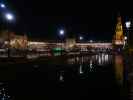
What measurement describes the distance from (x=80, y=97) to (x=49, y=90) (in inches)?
98.7

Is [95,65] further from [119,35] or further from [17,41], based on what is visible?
[119,35]

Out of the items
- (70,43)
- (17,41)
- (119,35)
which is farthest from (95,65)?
(119,35)

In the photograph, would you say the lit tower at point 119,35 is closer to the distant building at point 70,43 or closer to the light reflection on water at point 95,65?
the distant building at point 70,43

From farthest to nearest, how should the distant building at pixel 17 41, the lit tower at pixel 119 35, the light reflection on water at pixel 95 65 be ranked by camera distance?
the lit tower at pixel 119 35 < the distant building at pixel 17 41 < the light reflection on water at pixel 95 65

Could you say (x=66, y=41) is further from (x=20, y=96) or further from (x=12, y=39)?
(x=20, y=96)

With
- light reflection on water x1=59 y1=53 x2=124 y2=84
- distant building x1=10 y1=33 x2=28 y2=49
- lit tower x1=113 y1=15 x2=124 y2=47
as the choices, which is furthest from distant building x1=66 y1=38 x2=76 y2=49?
light reflection on water x1=59 y1=53 x2=124 y2=84

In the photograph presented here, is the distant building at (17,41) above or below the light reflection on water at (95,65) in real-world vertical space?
above

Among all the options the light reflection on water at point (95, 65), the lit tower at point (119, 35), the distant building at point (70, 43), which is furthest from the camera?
the lit tower at point (119, 35)

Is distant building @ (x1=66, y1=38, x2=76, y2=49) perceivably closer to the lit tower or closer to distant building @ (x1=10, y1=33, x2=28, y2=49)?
the lit tower

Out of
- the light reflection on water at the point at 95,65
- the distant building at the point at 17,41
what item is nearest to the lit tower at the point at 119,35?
the distant building at the point at 17,41

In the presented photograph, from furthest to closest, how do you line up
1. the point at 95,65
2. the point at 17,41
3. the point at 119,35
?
the point at 119,35
the point at 17,41
the point at 95,65

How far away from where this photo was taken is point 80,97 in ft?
47.2

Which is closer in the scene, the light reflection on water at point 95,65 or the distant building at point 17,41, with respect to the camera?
the light reflection on water at point 95,65

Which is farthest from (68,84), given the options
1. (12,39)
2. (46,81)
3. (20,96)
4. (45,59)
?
(12,39)
